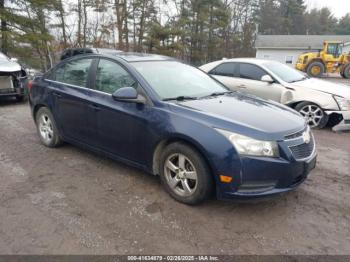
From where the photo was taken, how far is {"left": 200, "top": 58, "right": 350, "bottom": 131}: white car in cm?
612

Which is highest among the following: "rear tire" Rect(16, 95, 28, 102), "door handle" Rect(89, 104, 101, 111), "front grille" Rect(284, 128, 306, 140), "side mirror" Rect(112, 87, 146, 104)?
"side mirror" Rect(112, 87, 146, 104)

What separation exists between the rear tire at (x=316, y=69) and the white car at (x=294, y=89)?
620 inches

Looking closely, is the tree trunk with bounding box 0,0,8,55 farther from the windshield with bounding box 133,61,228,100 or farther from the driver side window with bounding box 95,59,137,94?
the windshield with bounding box 133,61,228,100

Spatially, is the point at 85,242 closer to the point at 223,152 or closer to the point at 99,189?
the point at 99,189

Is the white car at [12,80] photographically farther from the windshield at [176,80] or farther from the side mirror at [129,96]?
the side mirror at [129,96]

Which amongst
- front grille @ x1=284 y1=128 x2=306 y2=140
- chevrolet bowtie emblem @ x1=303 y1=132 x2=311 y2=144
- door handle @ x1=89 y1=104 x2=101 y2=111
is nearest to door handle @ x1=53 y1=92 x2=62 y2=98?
door handle @ x1=89 y1=104 x2=101 y2=111

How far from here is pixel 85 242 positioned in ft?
8.54

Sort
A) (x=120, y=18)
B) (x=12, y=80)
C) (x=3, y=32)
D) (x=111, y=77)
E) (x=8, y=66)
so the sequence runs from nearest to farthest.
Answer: (x=111, y=77)
(x=12, y=80)
(x=8, y=66)
(x=3, y=32)
(x=120, y=18)

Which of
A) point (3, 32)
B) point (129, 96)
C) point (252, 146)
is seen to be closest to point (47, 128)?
point (129, 96)

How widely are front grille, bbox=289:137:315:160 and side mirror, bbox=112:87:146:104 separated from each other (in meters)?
1.66

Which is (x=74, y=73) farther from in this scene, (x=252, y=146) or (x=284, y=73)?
(x=284, y=73)

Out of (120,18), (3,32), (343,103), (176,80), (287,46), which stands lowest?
(343,103)

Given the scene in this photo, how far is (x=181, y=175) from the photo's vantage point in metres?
3.19

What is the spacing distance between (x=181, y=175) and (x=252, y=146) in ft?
2.73
